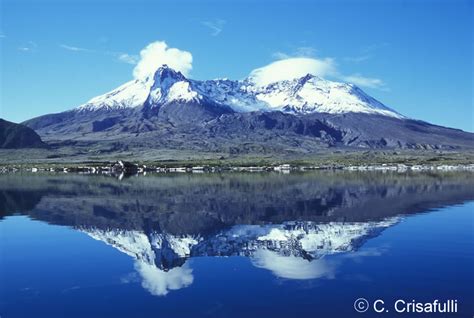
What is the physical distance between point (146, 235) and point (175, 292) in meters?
13.6

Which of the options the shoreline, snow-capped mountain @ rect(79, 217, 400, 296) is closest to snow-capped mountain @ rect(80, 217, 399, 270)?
snow-capped mountain @ rect(79, 217, 400, 296)

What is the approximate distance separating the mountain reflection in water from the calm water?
0.38 ft

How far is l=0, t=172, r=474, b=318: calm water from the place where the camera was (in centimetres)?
1891

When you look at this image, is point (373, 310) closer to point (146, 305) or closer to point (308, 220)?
point (146, 305)

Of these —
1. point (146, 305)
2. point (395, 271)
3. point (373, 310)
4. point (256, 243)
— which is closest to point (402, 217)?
point (256, 243)

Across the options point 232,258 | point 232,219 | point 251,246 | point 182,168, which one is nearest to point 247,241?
point 251,246

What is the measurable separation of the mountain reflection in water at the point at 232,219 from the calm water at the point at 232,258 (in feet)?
→ 0.38

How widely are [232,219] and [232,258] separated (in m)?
13.9

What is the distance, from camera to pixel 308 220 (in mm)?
39156

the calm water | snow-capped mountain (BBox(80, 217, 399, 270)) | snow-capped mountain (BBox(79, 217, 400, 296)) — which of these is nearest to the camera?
the calm water

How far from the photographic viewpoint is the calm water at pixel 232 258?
18906 mm

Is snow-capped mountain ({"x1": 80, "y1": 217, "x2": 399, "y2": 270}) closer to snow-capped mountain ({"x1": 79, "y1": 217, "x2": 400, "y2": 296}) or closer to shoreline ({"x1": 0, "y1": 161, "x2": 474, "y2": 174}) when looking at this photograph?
snow-capped mountain ({"x1": 79, "y1": 217, "x2": 400, "y2": 296})

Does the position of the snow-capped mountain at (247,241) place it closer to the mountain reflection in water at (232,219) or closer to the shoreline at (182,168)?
the mountain reflection in water at (232,219)

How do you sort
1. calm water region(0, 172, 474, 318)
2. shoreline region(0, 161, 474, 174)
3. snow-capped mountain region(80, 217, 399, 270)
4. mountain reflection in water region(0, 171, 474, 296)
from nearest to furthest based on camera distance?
calm water region(0, 172, 474, 318), mountain reflection in water region(0, 171, 474, 296), snow-capped mountain region(80, 217, 399, 270), shoreline region(0, 161, 474, 174)
